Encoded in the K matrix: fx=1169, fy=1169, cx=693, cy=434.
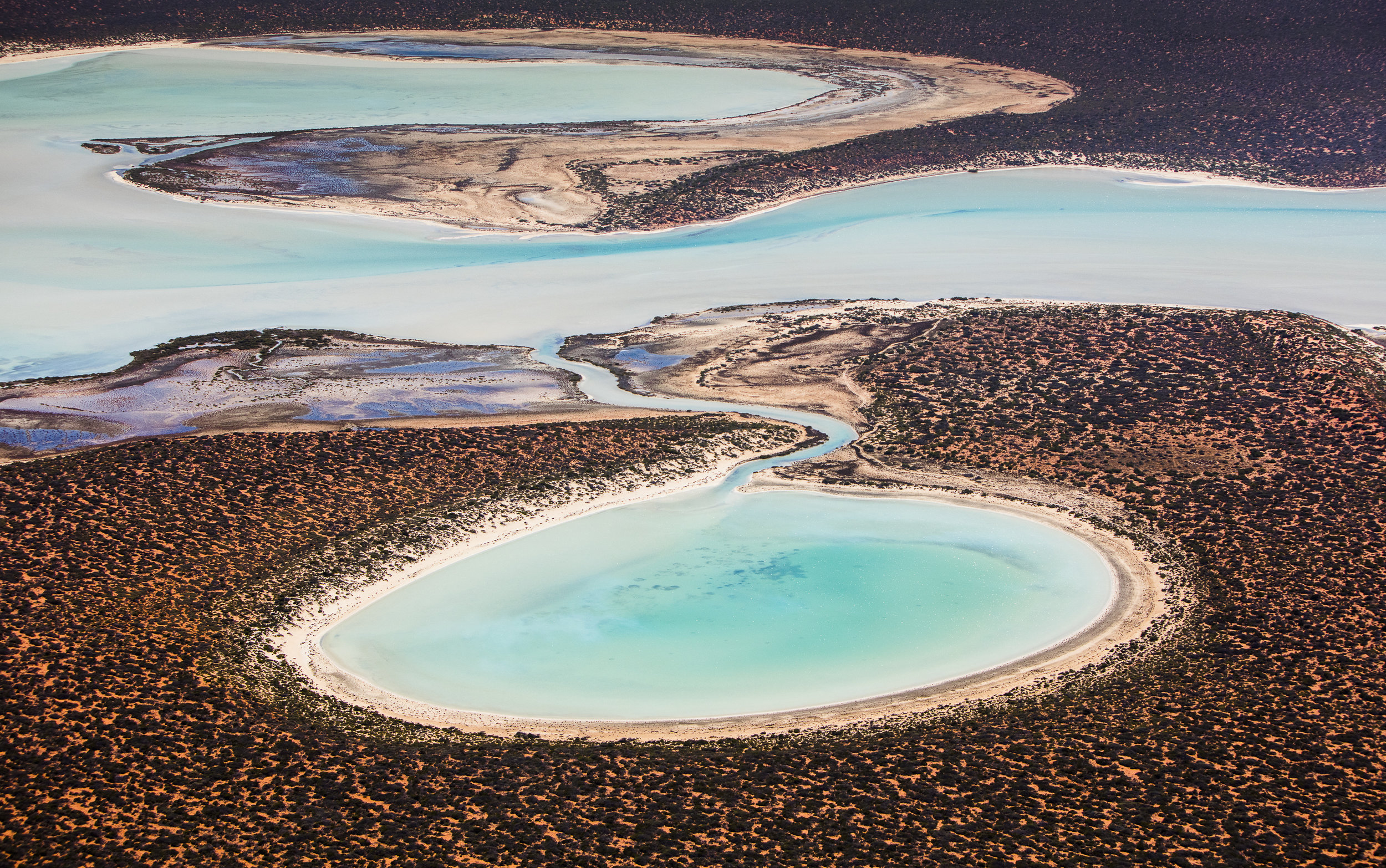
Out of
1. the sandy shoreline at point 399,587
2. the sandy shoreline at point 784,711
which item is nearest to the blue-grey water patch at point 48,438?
the sandy shoreline at point 399,587

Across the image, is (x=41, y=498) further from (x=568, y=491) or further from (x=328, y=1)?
(x=328, y=1)

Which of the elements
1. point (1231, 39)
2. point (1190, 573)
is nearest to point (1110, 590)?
point (1190, 573)

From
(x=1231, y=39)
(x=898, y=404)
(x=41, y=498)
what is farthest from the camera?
(x=1231, y=39)

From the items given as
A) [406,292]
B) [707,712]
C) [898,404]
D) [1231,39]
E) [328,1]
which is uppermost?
[328,1]

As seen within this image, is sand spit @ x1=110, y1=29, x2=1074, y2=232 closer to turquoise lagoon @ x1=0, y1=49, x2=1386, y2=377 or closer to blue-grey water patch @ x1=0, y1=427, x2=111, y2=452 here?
turquoise lagoon @ x1=0, y1=49, x2=1386, y2=377

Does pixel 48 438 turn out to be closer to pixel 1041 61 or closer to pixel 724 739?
pixel 724 739

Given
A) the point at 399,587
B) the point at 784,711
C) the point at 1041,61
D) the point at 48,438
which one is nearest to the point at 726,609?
the point at 784,711
